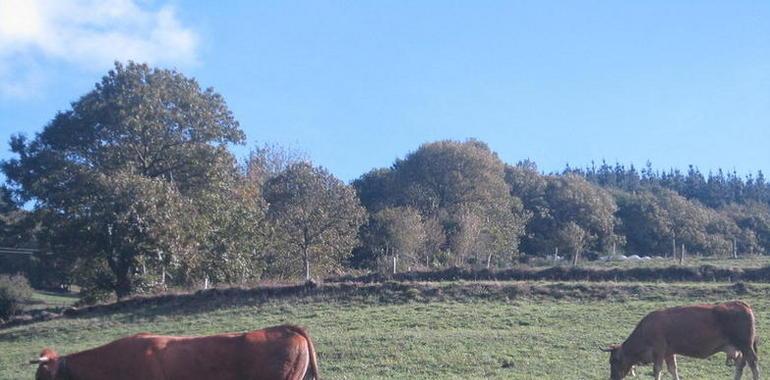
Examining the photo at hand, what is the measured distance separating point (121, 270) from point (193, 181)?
20.4 feet

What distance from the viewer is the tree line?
41.0m

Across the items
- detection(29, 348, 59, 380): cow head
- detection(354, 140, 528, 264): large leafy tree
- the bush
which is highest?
detection(354, 140, 528, 264): large leafy tree

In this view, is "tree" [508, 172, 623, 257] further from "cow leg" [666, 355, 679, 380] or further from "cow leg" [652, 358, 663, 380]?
"cow leg" [652, 358, 663, 380]

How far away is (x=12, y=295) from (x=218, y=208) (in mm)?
19453

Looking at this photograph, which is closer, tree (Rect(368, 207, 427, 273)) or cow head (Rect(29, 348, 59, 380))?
cow head (Rect(29, 348, 59, 380))

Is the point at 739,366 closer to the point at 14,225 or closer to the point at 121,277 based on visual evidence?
the point at 121,277

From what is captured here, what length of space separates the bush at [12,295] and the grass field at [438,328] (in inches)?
711


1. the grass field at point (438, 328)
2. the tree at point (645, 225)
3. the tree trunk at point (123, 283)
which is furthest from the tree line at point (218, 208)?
the grass field at point (438, 328)

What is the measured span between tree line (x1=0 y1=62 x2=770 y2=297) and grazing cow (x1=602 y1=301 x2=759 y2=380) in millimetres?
25601

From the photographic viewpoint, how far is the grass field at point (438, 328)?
20.4 meters

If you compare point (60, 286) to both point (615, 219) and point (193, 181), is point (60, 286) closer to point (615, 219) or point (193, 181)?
point (193, 181)

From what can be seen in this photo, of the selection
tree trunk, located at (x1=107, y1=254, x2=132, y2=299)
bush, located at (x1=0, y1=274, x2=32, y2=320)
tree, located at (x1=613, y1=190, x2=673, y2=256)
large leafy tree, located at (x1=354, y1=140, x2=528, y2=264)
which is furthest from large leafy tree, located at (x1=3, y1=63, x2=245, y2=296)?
tree, located at (x1=613, y1=190, x2=673, y2=256)

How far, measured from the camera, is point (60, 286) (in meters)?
77.7

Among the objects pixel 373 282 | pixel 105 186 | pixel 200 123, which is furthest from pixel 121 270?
pixel 373 282
